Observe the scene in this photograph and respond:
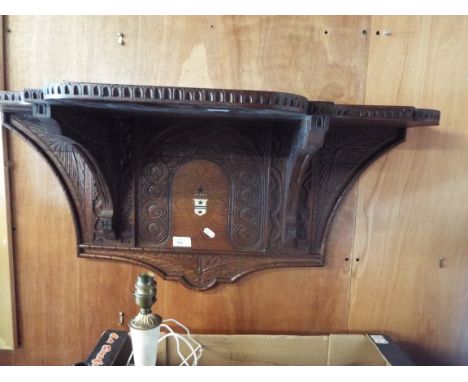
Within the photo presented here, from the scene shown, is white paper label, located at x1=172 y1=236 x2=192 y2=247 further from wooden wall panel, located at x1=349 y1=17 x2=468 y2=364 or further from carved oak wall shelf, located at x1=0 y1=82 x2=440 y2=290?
wooden wall panel, located at x1=349 y1=17 x2=468 y2=364

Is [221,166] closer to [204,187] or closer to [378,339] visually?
[204,187]

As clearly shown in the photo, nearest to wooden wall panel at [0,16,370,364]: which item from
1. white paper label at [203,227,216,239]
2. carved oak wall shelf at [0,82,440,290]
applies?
carved oak wall shelf at [0,82,440,290]

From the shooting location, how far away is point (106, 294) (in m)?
0.97

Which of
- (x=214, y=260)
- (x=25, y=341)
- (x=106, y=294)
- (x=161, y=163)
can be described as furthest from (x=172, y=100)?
(x=25, y=341)

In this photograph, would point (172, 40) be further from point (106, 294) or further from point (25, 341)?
point (25, 341)

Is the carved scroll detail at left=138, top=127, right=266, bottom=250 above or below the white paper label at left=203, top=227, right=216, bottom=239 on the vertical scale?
above

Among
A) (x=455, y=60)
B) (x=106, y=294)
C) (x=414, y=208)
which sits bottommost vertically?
(x=106, y=294)

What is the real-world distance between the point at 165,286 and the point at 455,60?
1037mm

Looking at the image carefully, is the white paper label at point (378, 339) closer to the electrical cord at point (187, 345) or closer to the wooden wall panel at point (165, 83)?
the wooden wall panel at point (165, 83)

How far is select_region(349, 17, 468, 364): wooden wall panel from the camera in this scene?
87 centimetres

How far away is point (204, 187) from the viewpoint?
91 centimetres

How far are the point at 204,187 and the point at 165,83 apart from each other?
31 cm

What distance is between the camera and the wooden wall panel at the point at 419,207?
0.87m

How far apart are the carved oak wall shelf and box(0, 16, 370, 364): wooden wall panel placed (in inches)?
2.2
